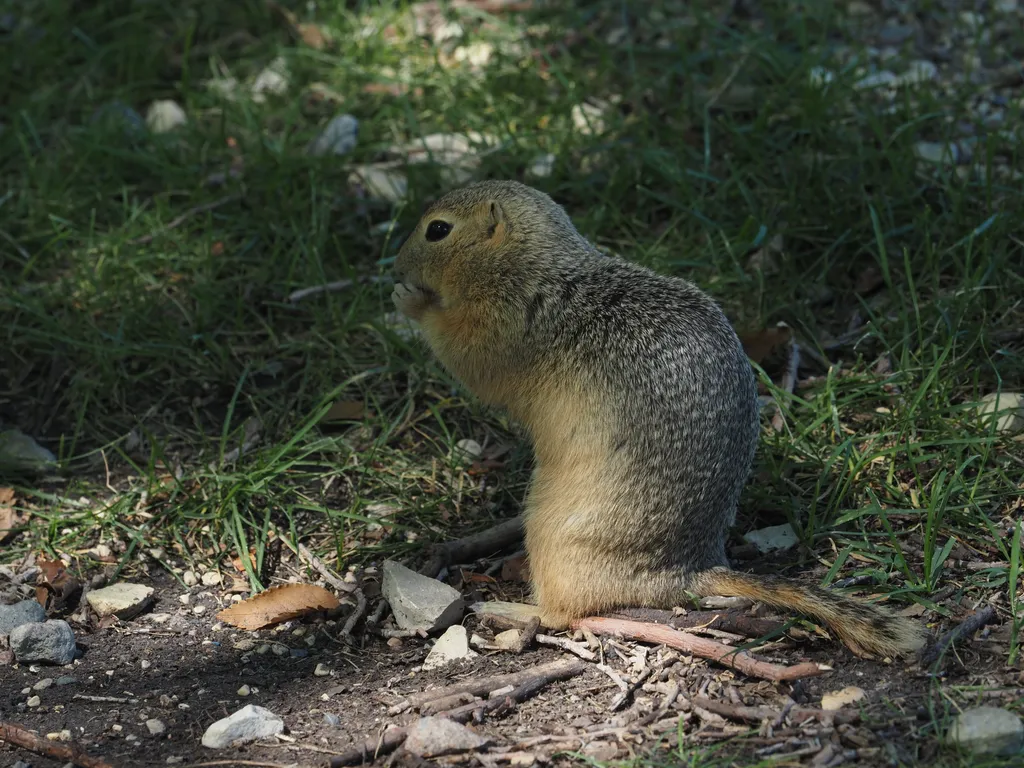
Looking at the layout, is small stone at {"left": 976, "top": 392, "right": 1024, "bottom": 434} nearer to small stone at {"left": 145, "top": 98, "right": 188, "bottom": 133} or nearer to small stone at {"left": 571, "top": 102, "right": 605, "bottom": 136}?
small stone at {"left": 571, "top": 102, "right": 605, "bottom": 136}

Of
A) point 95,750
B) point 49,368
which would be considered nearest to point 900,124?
point 49,368

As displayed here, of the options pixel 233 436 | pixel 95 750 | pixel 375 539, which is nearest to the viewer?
pixel 95 750

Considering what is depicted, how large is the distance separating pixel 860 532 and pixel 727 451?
1.91 ft

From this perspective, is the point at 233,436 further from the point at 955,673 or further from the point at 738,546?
the point at 955,673

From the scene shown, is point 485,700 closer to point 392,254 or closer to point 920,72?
point 392,254

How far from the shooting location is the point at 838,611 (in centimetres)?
300

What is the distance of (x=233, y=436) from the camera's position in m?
4.21

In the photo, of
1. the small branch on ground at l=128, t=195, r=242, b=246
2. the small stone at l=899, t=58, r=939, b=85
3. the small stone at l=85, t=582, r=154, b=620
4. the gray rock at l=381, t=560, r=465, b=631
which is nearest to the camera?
the gray rock at l=381, t=560, r=465, b=631

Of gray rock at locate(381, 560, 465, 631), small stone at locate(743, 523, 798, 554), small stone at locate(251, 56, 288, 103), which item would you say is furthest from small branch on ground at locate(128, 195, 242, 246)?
small stone at locate(743, 523, 798, 554)

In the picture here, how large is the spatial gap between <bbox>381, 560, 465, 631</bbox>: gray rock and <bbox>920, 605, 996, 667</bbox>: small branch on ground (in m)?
1.26

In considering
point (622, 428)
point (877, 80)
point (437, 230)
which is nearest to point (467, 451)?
point (437, 230)

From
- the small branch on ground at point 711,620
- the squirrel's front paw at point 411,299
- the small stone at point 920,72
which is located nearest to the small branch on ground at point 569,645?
the small branch on ground at point 711,620

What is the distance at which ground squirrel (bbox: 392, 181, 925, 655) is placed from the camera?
3184 mm

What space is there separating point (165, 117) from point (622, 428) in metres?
3.47
